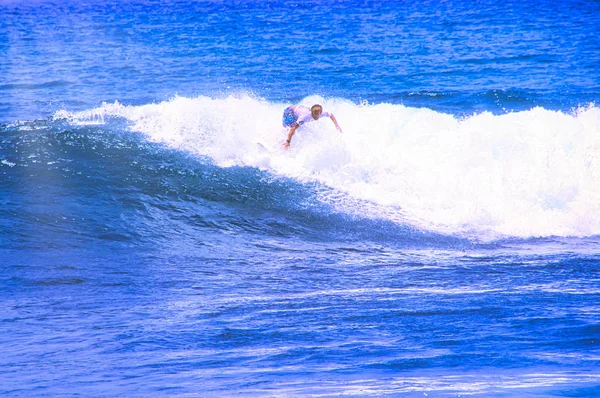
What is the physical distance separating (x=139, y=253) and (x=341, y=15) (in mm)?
26637

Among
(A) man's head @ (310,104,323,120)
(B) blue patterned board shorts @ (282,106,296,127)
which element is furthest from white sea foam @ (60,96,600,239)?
(A) man's head @ (310,104,323,120)

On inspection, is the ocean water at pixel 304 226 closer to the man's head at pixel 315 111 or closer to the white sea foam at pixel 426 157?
the white sea foam at pixel 426 157

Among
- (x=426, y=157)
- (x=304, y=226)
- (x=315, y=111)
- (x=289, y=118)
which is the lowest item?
(x=304, y=226)

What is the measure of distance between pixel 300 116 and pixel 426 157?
2.44 metres

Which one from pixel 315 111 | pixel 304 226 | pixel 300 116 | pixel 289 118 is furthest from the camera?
pixel 289 118

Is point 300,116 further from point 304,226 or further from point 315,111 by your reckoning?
point 304,226

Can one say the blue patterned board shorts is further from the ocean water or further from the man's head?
the man's head

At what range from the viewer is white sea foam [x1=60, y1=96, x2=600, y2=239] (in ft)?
36.8

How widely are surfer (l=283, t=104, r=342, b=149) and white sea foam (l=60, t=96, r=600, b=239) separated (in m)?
0.20

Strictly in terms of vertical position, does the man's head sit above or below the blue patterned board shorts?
below

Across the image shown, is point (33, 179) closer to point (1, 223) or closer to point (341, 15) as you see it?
point (1, 223)

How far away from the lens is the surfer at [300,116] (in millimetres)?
13820

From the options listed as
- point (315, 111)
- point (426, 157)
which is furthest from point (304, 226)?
point (426, 157)

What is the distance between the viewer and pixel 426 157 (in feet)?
45.3
